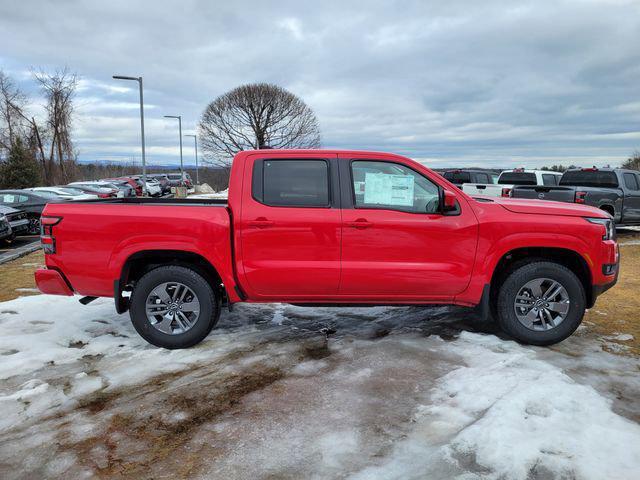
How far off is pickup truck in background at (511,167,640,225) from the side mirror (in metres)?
7.76

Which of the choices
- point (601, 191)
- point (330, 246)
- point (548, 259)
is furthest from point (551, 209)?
point (601, 191)

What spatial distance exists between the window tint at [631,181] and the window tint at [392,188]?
10.4 m

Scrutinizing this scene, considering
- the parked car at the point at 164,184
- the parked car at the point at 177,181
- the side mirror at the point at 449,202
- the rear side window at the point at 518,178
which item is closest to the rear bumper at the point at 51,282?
the side mirror at the point at 449,202

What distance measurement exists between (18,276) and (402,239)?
23.0 ft

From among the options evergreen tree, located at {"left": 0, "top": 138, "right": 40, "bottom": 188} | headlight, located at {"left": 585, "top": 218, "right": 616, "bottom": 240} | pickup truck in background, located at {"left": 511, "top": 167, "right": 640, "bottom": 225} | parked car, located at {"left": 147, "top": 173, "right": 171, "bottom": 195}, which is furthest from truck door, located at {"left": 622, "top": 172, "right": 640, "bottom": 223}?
evergreen tree, located at {"left": 0, "top": 138, "right": 40, "bottom": 188}

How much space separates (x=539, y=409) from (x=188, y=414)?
8.15 feet

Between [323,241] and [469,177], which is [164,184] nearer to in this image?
[469,177]

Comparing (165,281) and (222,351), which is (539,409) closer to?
(222,351)

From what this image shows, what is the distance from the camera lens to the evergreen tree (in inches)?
1550

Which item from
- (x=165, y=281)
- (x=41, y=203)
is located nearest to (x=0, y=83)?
(x=41, y=203)

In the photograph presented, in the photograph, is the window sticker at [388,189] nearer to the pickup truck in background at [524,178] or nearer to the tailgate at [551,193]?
the tailgate at [551,193]

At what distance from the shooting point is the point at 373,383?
3.87 m

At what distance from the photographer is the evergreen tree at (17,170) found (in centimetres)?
3938

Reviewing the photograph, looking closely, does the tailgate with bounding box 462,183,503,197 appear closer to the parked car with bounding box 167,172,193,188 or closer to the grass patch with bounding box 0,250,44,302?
the grass patch with bounding box 0,250,44,302
